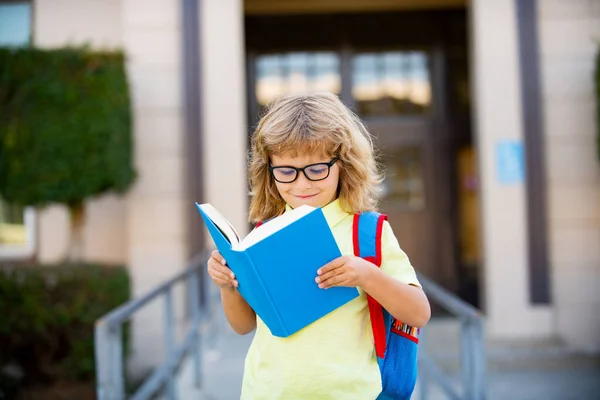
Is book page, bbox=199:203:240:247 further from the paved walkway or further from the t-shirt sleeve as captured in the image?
the paved walkway

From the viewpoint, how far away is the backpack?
1406mm

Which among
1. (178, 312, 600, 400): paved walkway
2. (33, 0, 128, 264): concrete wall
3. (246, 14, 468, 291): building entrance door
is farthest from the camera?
(246, 14, 468, 291): building entrance door

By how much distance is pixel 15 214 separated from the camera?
5.93m

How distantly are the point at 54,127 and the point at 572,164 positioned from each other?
4.38m

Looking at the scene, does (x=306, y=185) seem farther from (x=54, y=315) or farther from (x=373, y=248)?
(x=54, y=315)

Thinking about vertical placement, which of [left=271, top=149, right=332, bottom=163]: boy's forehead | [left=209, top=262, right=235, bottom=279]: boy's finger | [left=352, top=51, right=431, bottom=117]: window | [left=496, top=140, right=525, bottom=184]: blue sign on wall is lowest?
[left=209, top=262, right=235, bottom=279]: boy's finger

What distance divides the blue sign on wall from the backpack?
4215 millimetres

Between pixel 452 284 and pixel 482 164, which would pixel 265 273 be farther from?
pixel 452 284

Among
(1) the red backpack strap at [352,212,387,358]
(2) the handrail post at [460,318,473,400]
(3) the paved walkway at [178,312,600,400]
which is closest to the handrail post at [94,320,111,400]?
(1) the red backpack strap at [352,212,387,358]

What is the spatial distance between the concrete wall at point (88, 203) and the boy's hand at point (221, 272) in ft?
15.3

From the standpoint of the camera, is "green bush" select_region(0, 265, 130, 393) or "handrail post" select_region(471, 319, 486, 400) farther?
"green bush" select_region(0, 265, 130, 393)

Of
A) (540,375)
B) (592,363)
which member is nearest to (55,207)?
(540,375)

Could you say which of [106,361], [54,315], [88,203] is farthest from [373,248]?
[88,203]

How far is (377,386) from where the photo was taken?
1410 mm
